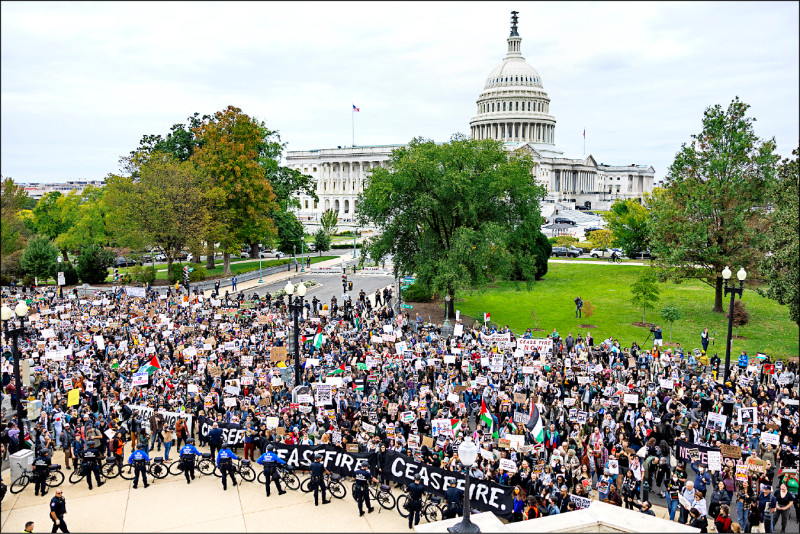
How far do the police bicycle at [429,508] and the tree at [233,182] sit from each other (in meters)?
40.1

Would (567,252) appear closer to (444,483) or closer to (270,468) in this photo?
(444,483)

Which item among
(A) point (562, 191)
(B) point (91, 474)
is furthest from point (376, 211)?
(A) point (562, 191)

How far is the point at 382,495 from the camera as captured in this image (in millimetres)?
14883

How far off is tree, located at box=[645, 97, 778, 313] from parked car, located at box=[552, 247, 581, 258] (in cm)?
3602

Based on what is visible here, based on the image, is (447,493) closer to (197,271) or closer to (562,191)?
(197,271)

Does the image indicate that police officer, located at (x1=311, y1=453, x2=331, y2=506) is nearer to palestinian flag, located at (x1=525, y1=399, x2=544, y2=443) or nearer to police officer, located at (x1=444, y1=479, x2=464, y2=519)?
police officer, located at (x1=444, y1=479, x2=464, y2=519)

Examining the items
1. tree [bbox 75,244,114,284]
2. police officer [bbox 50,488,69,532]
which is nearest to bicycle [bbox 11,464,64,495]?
police officer [bbox 50,488,69,532]

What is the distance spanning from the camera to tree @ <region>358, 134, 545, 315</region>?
113 ft

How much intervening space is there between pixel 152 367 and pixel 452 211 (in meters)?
20.2

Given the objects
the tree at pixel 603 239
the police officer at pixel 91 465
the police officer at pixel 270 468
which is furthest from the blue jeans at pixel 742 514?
the tree at pixel 603 239

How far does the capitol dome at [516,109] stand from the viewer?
148000 millimetres

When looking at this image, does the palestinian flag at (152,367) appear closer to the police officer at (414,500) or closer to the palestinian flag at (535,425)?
the police officer at (414,500)

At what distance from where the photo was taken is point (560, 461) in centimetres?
1511

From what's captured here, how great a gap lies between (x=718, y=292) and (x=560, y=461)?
27988 millimetres
